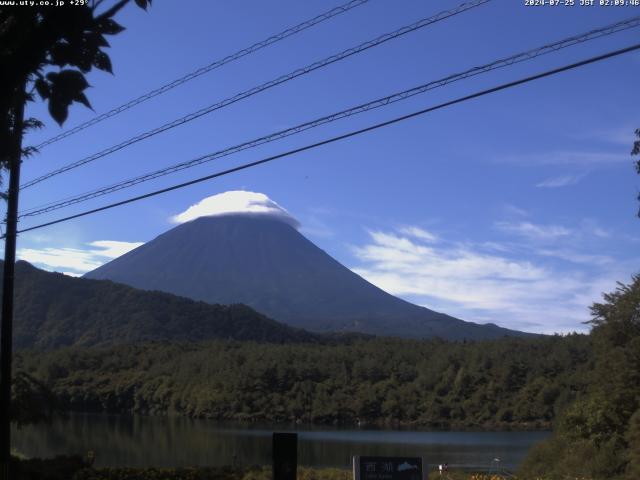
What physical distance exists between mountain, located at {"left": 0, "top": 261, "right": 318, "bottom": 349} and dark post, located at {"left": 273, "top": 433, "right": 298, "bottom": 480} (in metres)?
141

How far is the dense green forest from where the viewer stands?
257ft

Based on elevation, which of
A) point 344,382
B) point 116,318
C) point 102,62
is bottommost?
point 344,382

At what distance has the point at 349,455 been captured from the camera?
137 ft

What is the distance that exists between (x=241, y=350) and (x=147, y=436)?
49.1 metres

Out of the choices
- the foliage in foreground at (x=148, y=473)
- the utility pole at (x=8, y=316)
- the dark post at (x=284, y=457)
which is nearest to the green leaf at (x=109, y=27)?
the dark post at (x=284, y=457)

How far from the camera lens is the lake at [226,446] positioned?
123ft

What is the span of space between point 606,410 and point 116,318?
469 ft

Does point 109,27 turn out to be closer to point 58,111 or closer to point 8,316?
point 58,111

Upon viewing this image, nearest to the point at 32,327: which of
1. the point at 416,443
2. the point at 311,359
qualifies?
the point at 311,359

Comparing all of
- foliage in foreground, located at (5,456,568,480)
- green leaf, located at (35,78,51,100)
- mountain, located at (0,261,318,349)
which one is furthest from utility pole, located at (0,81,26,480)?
mountain, located at (0,261,318,349)

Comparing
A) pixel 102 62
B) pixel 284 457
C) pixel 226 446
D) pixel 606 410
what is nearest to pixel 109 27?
pixel 102 62

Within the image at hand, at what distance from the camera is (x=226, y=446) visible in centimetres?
4712

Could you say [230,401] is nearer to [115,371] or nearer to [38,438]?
[115,371]

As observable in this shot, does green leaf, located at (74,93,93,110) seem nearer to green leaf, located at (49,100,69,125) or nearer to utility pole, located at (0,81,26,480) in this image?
green leaf, located at (49,100,69,125)
